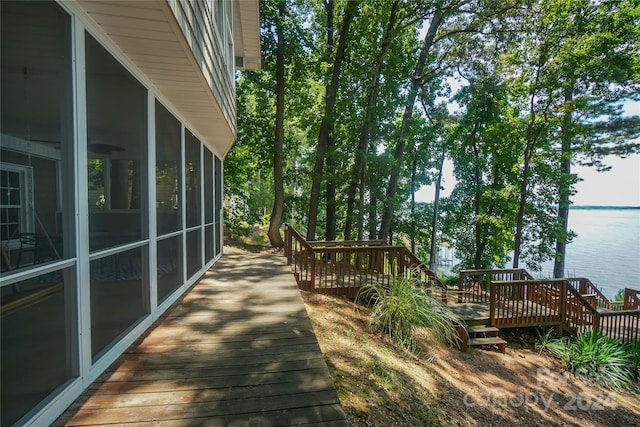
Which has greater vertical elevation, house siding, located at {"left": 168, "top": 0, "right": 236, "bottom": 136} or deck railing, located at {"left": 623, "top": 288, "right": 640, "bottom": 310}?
house siding, located at {"left": 168, "top": 0, "right": 236, "bottom": 136}

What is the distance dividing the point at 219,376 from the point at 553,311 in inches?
302

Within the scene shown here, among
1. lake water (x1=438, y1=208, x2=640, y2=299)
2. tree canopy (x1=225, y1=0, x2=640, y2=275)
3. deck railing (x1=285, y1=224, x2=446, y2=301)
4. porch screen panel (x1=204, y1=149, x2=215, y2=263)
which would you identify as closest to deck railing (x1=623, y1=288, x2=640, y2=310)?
tree canopy (x1=225, y1=0, x2=640, y2=275)

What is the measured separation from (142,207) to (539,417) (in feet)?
17.7

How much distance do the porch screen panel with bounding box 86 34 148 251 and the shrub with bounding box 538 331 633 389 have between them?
7418 millimetres

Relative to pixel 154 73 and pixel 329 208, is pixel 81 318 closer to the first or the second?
pixel 154 73

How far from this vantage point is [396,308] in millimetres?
4766

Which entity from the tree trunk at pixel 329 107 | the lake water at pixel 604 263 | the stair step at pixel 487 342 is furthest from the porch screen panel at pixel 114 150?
the lake water at pixel 604 263

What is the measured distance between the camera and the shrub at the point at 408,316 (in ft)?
15.1

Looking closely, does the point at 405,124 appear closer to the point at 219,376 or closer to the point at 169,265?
the point at 169,265

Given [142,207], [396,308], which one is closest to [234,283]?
→ [142,207]

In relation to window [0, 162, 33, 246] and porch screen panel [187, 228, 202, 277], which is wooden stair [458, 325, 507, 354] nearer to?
porch screen panel [187, 228, 202, 277]

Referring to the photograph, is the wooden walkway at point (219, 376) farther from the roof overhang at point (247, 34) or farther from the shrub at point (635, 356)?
the shrub at point (635, 356)

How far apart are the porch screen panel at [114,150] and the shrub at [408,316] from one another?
3.67 meters

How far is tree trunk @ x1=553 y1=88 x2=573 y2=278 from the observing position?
1032cm
